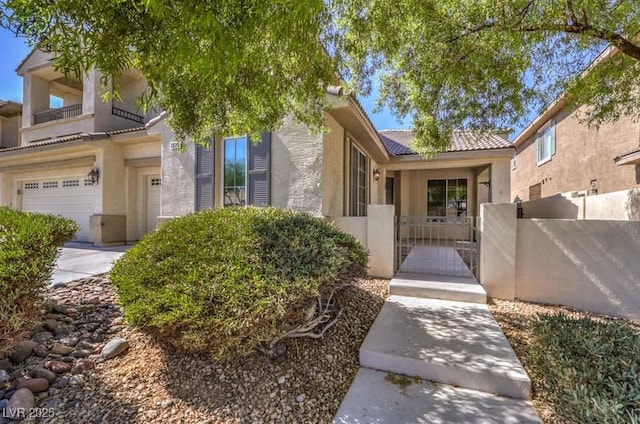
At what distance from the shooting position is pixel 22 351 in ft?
10.7

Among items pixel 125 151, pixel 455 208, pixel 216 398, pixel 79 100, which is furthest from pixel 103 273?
pixel 79 100

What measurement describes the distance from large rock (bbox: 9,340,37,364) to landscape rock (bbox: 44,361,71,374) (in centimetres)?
33

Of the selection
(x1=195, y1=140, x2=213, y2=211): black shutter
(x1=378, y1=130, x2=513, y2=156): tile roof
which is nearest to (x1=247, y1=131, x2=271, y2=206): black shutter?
(x1=195, y1=140, x2=213, y2=211): black shutter

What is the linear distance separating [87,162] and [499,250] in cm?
1426

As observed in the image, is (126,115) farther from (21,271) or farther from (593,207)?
(593,207)

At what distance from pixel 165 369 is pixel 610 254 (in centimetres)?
711

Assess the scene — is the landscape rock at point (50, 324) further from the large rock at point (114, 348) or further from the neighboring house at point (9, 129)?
the neighboring house at point (9, 129)

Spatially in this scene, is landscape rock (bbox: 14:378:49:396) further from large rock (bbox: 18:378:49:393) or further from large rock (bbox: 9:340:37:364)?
large rock (bbox: 9:340:37:364)

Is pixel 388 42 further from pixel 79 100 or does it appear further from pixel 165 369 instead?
pixel 79 100

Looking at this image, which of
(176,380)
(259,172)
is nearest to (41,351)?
(176,380)

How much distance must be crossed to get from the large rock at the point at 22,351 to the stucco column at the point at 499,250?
7.14m

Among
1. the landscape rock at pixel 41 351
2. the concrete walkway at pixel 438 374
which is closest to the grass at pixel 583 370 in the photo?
the concrete walkway at pixel 438 374

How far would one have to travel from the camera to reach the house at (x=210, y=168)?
7527 millimetres

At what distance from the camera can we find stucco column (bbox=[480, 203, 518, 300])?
18.3 ft
